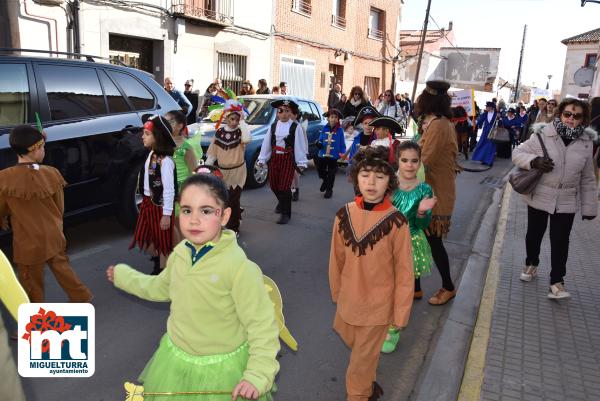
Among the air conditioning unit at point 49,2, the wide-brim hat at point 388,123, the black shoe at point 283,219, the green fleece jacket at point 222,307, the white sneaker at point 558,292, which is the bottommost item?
the black shoe at point 283,219

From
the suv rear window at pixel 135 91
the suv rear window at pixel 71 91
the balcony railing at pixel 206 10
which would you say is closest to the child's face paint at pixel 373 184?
the suv rear window at pixel 71 91

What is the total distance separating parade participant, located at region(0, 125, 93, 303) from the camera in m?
3.58

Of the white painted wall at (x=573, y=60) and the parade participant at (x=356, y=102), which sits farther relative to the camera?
the white painted wall at (x=573, y=60)

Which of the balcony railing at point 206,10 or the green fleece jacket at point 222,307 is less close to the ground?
the balcony railing at point 206,10

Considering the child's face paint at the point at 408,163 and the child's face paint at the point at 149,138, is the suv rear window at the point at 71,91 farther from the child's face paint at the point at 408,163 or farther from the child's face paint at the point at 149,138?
the child's face paint at the point at 408,163

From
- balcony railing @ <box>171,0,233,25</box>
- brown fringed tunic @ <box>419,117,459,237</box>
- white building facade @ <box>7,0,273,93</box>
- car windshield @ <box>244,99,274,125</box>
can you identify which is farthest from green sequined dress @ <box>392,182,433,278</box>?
balcony railing @ <box>171,0,233,25</box>

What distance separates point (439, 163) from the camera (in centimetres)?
457

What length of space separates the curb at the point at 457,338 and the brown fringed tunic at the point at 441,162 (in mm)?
714

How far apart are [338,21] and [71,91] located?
19847 mm

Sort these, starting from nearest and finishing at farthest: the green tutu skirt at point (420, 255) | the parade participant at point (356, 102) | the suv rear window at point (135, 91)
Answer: the green tutu skirt at point (420, 255), the suv rear window at point (135, 91), the parade participant at point (356, 102)

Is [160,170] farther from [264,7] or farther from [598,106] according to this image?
[264,7]

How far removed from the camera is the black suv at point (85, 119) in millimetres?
4789

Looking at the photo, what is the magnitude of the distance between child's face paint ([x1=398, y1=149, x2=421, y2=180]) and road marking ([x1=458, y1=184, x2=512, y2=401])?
1360 mm

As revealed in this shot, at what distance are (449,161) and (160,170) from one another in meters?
2.55
